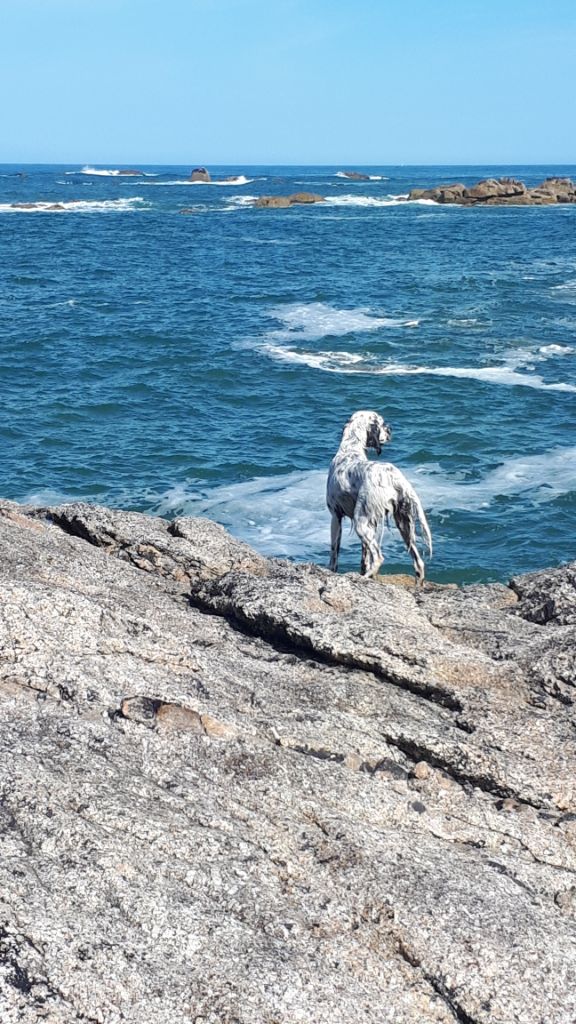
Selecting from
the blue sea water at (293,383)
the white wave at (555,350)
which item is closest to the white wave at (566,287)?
the blue sea water at (293,383)

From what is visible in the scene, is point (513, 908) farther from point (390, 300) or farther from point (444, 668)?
point (390, 300)

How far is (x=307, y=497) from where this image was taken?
2359 centimetres

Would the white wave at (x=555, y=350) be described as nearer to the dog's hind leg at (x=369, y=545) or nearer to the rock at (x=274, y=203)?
the dog's hind leg at (x=369, y=545)

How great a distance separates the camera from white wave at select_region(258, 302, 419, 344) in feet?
141

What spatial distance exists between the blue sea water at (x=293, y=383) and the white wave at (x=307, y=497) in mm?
69

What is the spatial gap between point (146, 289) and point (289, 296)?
7.74m

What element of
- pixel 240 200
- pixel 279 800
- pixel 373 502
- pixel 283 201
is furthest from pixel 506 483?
pixel 240 200

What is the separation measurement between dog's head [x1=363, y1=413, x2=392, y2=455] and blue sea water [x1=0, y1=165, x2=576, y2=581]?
18.2 ft

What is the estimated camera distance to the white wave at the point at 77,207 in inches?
4294

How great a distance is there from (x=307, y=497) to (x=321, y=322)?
23466mm

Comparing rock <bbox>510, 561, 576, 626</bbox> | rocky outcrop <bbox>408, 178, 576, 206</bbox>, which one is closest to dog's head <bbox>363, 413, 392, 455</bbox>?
rock <bbox>510, 561, 576, 626</bbox>

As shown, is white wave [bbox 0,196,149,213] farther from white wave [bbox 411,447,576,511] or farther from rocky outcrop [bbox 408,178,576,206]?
white wave [bbox 411,447,576,511]

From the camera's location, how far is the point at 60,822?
19.5 feet

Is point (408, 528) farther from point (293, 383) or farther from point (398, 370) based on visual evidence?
point (398, 370)
